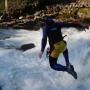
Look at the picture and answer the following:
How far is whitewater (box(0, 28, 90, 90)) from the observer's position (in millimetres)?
12958

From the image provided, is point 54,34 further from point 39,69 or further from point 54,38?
point 39,69

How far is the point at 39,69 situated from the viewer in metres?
14.1

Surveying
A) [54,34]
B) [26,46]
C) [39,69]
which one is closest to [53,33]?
[54,34]

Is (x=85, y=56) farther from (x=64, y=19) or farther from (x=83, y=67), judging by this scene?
(x=64, y=19)

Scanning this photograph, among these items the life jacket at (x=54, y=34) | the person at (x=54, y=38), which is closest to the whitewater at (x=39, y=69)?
the person at (x=54, y=38)

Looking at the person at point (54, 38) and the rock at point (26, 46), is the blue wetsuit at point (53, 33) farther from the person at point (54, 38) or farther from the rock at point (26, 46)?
the rock at point (26, 46)

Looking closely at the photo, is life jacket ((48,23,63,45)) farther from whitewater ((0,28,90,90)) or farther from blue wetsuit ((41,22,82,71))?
whitewater ((0,28,90,90))

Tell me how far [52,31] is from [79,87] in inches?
124

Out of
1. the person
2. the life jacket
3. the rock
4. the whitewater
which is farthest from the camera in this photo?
the rock

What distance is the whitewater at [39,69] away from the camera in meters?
13.0

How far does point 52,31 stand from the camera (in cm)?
1055

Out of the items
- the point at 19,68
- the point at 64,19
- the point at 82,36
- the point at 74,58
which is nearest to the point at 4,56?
the point at 19,68

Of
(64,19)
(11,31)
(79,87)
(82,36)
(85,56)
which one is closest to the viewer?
(79,87)

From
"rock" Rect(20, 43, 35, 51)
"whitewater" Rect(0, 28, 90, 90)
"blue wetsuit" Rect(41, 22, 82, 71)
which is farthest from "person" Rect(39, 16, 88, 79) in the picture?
"rock" Rect(20, 43, 35, 51)
